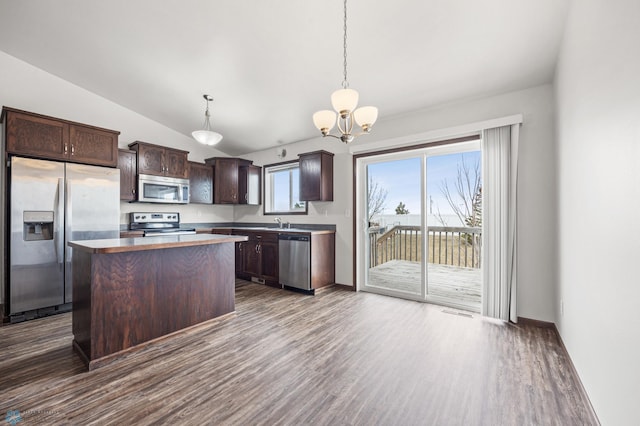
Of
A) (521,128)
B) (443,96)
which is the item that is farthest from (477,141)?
(443,96)

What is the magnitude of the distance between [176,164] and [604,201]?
5222 mm

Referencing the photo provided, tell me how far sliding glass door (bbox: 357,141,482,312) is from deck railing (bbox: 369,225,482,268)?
1 cm

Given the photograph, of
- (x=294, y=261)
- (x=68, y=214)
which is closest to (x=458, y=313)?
(x=294, y=261)

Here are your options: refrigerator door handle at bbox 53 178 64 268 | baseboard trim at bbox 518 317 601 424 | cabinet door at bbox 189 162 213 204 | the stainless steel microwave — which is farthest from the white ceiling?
baseboard trim at bbox 518 317 601 424

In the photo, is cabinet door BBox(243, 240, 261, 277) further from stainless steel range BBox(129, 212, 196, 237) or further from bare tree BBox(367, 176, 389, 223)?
bare tree BBox(367, 176, 389, 223)

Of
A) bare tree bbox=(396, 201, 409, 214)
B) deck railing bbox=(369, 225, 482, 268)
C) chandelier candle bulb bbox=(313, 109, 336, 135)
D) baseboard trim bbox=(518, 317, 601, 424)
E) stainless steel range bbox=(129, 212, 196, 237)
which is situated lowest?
baseboard trim bbox=(518, 317, 601, 424)

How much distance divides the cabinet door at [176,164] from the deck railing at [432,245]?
3.37 meters

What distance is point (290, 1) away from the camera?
2318 millimetres

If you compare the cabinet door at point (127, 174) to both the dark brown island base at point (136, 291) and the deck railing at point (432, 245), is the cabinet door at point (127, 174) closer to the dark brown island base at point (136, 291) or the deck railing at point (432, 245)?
the dark brown island base at point (136, 291)

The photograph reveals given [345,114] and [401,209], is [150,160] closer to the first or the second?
[345,114]

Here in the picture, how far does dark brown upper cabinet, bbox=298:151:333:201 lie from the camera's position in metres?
4.36

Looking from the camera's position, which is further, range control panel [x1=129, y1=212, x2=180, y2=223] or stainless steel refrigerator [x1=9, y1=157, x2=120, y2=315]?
range control panel [x1=129, y1=212, x2=180, y2=223]

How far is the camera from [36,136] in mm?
3203

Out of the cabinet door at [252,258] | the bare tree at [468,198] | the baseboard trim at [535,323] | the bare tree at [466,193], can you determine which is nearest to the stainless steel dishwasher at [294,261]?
the cabinet door at [252,258]
